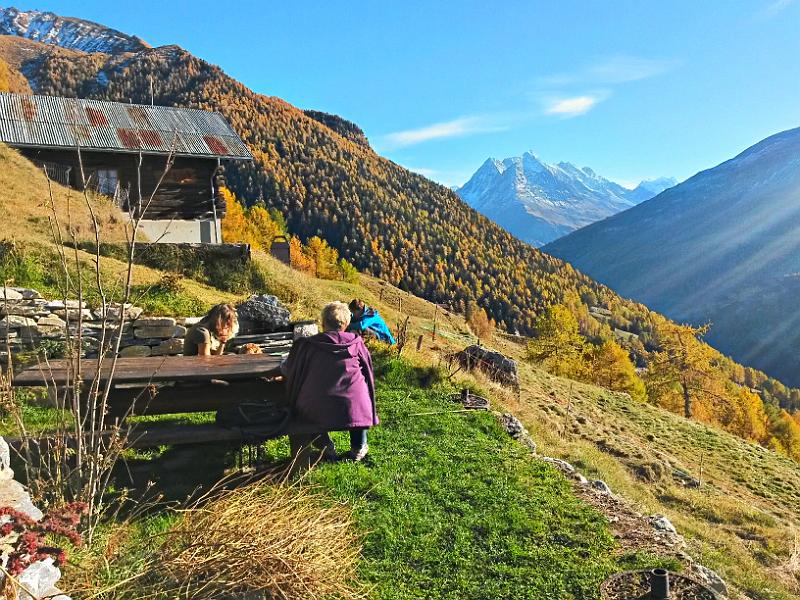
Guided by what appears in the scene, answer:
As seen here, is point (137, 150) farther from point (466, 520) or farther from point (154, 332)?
point (466, 520)

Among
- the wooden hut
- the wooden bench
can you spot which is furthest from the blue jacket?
the wooden hut

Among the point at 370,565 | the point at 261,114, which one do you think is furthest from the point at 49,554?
the point at 261,114

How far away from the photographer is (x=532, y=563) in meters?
4.46

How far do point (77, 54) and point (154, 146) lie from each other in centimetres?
15715

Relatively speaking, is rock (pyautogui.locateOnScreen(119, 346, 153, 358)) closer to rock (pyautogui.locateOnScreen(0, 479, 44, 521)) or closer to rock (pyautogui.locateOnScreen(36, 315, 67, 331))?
rock (pyautogui.locateOnScreen(36, 315, 67, 331))

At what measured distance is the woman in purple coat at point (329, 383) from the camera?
5266 mm

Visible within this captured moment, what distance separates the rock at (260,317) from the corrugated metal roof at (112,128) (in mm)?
13213

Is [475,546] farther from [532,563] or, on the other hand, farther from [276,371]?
[276,371]

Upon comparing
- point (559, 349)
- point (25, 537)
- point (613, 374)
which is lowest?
point (613, 374)

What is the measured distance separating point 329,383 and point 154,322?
15.2 ft

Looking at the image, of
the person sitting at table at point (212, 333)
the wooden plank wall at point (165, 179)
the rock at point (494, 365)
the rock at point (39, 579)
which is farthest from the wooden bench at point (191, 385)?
the wooden plank wall at point (165, 179)

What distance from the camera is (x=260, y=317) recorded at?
9.68 m

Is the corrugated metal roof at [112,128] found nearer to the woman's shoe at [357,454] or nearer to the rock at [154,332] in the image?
the rock at [154,332]

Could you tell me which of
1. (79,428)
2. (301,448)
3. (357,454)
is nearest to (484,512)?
(357,454)
